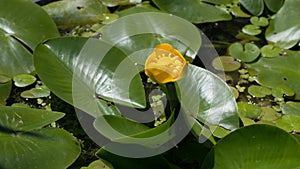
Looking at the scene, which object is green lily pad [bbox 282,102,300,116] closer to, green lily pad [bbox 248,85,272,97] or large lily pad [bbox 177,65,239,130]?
green lily pad [bbox 248,85,272,97]

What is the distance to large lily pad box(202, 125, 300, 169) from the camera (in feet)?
3.49

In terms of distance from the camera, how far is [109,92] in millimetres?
1315

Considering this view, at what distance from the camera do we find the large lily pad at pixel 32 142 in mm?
1131

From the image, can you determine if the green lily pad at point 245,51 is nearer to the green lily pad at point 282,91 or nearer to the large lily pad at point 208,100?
the green lily pad at point 282,91

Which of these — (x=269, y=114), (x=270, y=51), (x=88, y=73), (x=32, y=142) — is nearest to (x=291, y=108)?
(x=269, y=114)

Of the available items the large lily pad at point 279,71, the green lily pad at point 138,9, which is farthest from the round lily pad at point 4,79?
the large lily pad at point 279,71

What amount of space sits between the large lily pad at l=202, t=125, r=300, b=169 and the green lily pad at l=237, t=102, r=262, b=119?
0.36 meters

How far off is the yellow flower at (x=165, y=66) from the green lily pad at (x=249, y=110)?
346 mm

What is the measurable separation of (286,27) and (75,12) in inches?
28.4

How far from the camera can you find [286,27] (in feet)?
5.63

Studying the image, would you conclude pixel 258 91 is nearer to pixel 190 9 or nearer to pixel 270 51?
pixel 270 51

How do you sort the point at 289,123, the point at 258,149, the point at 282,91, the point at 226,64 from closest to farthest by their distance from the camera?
the point at 258,149, the point at 289,123, the point at 282,91, the point at 226,64

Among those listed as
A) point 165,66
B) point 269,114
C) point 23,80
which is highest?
point 165,66

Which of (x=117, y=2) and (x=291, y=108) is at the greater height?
(x=117, y=2)
